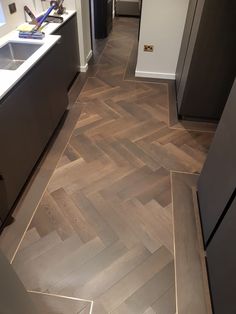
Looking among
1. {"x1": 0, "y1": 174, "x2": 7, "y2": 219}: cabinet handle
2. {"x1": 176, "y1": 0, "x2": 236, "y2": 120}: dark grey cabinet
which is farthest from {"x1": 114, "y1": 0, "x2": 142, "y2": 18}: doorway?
{"x1": 0, "y1": 174, "x2": 7, "y2": 219}: cabinet handle

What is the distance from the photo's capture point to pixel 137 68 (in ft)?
11.7

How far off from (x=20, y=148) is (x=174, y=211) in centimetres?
122

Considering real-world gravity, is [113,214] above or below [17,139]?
below

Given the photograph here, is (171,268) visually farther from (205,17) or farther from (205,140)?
(205,17)

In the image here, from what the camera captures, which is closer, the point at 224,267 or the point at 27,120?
the point at 224,267

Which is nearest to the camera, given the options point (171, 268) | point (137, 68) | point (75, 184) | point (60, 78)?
A: point (171, 268)

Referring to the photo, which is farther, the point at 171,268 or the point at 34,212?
the point at 34,212

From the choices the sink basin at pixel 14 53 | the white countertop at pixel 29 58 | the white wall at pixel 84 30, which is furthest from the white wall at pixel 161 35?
the sink basin at pixel 14 53

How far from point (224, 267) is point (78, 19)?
10.9 ft

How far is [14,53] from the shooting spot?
221cm

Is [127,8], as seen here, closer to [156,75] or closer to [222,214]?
[156,75]

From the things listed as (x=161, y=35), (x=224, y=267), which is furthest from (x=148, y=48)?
(x=224, y=267)

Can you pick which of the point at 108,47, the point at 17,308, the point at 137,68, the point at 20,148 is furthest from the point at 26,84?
the point at 108,47

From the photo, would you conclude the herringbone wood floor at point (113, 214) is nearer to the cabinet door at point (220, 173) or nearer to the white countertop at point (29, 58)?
the cabinet door at point (220, 173)
